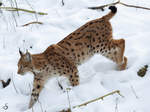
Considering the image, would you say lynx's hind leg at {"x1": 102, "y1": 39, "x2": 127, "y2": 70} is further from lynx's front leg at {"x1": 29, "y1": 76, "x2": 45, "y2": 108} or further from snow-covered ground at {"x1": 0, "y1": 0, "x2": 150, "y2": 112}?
lynx's front leg at {"x1": 29, "y1": 76, "x2": 45, "y2": 108}

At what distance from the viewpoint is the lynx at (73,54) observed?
15.1ft

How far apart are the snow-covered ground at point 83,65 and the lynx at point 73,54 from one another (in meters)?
0.21

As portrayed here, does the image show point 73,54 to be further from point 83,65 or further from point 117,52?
point 117,52

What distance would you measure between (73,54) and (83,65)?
1.99 ft

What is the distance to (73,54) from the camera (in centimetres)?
489

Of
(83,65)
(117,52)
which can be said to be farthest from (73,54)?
(117,52)

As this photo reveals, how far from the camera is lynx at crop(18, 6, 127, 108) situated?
4.59 m

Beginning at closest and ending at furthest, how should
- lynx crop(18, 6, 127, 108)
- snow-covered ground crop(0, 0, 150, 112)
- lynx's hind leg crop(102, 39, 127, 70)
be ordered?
snow-covered ground crop(0, 0, 150, 112) → lynx crop(18, 6, 127, 108) → lynx's hind leg crop(102, 39, 127, 70)

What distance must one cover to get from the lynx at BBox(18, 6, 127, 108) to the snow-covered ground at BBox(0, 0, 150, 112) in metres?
0.21

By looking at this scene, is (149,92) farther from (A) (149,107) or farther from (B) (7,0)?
(B) (7,0)

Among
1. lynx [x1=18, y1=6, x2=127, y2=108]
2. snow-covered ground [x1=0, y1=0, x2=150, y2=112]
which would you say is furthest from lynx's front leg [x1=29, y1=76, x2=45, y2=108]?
snow-covered ground [x1=0, y1=0, x2=150, y2=112]

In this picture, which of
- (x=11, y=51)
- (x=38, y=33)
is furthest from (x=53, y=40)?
(x=11, y=51)

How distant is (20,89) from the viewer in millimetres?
4965

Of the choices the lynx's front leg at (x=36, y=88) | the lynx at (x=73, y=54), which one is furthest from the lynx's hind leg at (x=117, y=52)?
the lynx's front leg at (x=36, y=88)
